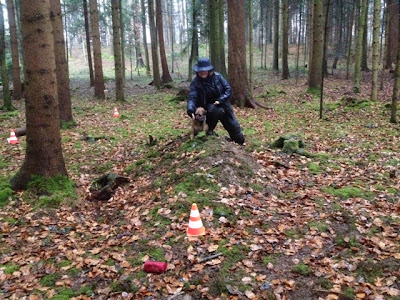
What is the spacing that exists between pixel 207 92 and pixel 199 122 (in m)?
0.65

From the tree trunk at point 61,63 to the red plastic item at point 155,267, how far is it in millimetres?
8480

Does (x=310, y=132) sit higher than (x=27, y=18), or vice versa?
(x=27, y=18)

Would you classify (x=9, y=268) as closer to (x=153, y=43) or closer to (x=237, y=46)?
(x=237, y=46)

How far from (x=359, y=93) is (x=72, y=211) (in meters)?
16.2

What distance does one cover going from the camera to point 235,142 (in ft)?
27.5

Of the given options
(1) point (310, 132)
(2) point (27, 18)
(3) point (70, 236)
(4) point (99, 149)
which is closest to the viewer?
(3) point (70, 236)

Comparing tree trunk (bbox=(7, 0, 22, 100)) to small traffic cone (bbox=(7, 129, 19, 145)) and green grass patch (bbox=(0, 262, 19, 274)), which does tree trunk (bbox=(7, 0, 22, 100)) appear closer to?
small traffic cone (bbox=(7, 129, 19, 145))

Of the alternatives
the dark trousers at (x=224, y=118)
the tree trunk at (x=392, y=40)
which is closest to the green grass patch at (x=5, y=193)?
the dark trousers at (x=224, y=118)

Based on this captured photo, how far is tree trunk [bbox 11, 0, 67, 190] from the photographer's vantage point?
577cm

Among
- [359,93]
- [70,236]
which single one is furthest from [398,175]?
[359,93]

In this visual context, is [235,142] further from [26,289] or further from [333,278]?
[26,289]

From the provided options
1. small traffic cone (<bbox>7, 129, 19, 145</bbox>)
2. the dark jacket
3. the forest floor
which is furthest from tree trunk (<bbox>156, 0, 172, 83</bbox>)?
the dark jacket

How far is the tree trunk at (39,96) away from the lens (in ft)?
18.9

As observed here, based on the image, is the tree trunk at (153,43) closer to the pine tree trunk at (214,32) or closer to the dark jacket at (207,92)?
the pine tree trunk at (214,32)
